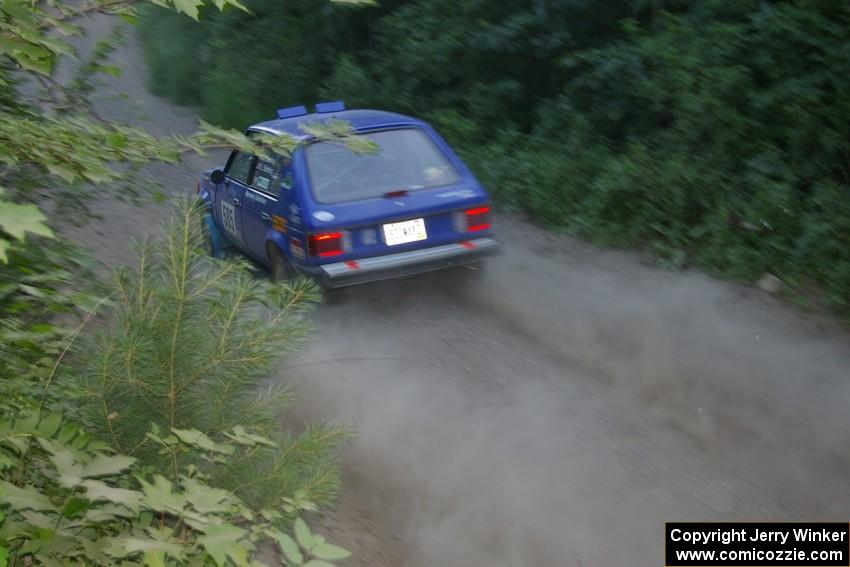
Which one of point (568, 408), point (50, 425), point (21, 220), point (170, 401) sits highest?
point (21, 220)

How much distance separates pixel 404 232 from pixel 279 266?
1.30m

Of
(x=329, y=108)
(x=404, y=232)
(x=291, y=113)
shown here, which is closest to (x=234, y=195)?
(x=291, y=113)

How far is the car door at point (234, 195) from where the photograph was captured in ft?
33.5

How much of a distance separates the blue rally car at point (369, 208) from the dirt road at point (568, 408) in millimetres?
597

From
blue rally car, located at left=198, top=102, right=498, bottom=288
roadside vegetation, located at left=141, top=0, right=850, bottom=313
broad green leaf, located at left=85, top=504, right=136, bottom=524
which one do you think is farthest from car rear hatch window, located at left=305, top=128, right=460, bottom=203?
broad green leaf, located at left=85, top=504, right=136, bottom=524

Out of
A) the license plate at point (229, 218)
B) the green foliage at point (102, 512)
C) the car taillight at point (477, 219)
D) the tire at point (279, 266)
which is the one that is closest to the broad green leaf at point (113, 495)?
the green foliage at point (102, 512)

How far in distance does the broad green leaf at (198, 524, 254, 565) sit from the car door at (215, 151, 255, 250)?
758cm

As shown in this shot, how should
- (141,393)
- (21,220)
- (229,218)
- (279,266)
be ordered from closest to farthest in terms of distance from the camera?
(21,220)
(141,393)
(279,266)
(229,218)

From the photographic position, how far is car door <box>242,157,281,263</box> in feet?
31.1

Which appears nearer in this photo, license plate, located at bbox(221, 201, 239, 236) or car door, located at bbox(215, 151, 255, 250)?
car door, located at bbox(215, 151, 255, 250)

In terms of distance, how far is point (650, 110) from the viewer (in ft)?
41.8

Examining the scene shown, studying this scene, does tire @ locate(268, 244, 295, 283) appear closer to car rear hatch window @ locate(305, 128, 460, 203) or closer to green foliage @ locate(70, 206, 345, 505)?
car rear hatch window @ locate(305, 128, 460, 203)

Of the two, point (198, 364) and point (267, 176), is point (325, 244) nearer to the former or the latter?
point (267, 176)

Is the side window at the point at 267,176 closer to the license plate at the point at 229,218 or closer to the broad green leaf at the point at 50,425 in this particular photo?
the license plate at the point at 229,218
